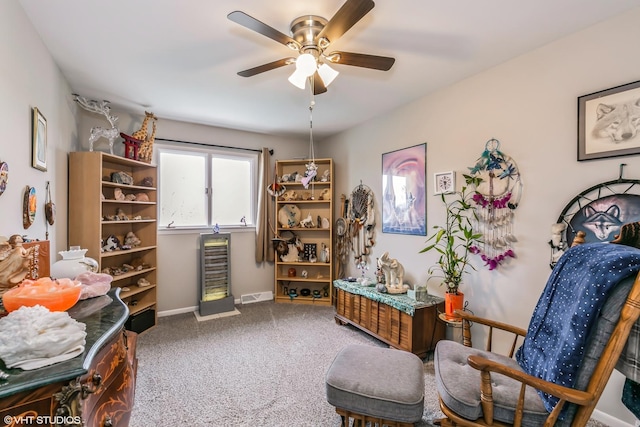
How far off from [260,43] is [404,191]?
6.67 feet

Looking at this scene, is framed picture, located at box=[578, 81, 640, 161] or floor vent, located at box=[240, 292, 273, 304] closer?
framed picture, located at box=[578, 81, 640, 161]

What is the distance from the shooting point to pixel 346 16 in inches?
54.1

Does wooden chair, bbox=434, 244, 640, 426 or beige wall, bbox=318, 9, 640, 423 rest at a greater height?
beige wall, bbox=318, 9, 640, 423

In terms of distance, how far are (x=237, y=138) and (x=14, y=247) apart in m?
3.14

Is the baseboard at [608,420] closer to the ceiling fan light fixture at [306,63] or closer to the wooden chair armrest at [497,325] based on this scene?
the wooden chair armrest at [497,325]

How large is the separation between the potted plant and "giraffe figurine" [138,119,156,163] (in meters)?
3.16

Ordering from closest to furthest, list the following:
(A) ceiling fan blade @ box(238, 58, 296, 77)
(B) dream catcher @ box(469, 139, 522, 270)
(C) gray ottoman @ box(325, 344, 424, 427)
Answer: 1. (C) gray ottoman @ box(325, 344, 424, 427)
2. (A) ceiling fan blade @ box(238, 58, 296, 77)
3. (B) dream catcher @ box(469, 139, 522, 270)

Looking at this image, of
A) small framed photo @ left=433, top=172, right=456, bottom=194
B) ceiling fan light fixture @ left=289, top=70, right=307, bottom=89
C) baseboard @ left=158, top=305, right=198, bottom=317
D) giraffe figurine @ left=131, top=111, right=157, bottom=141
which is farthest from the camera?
baseboard @ left=158, top=305, right=198, bottom=317

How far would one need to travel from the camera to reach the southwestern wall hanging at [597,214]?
5.36 ft

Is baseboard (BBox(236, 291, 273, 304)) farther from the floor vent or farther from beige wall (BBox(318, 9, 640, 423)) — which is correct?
beige wall (BBox(318, 9, 640, 423))

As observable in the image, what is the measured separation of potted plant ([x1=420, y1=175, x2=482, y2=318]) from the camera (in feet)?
7.72

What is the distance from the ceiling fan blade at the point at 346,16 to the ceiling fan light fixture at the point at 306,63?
0.12 metres

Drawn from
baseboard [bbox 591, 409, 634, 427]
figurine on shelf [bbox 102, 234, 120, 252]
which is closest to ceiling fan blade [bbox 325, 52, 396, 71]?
baseboard [bbox 591, 409, 634, 427]

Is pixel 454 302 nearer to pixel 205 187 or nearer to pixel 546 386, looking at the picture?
pixel 546 386
